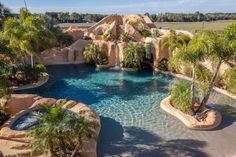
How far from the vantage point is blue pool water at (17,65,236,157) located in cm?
1434

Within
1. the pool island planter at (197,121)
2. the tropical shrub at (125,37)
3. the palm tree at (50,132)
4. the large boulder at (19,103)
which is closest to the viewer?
the palm tree at (50,132)

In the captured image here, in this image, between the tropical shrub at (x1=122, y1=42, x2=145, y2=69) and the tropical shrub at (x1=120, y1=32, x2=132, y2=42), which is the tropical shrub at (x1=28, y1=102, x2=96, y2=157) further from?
the tropical shrub at (x1=120, y1=32, x2=132, y2=42)

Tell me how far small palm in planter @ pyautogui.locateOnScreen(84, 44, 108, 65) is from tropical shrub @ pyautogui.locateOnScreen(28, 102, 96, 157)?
793 inches

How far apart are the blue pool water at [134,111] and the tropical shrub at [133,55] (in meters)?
1.29

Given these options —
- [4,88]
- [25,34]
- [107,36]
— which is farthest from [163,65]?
[4,88]

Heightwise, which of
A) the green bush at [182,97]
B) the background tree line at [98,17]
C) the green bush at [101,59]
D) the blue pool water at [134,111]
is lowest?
the blue pool water at [134,111]

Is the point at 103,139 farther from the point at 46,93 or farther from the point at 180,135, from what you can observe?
the point at 46,93

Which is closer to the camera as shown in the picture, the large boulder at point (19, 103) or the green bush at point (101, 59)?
the large boulder at point (19, 103)

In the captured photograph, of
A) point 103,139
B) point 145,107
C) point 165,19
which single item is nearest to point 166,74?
point 145,107

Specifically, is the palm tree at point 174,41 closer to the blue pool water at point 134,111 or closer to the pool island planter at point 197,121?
the blue pool water at point 134,111

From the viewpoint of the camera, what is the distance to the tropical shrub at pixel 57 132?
11.6 m

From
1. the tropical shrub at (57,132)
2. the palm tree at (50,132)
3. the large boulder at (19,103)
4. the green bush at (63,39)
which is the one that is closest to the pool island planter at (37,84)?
the large boulder at (19,103)

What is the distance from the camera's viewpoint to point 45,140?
11.5 m

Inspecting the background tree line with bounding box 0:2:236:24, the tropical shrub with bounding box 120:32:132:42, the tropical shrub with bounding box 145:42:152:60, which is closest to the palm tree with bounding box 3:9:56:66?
the tropical shrub with bounding box 145:42:152:60
